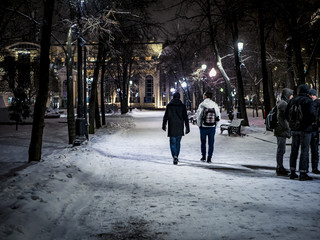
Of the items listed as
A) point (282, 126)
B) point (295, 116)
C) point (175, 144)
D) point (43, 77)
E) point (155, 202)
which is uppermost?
point (43, 77)

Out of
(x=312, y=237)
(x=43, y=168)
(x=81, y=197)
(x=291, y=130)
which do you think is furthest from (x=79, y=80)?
(x=312, y=237)

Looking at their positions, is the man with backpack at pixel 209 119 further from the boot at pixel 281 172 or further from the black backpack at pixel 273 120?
the boot at pixel 281 172

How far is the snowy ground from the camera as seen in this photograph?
3898mm

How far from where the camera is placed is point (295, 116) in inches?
261

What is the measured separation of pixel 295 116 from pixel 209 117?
2.62 m

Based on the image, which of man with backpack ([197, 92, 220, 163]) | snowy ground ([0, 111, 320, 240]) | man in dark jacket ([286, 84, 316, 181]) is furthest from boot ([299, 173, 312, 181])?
man with backpack ([197, 92, 220, 163])

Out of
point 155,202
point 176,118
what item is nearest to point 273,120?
point 176,118

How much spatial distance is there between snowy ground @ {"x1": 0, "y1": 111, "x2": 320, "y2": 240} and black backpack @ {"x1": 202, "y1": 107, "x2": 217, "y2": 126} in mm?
1126

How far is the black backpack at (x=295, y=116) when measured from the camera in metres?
6.59

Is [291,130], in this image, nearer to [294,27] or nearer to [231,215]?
[231,215]

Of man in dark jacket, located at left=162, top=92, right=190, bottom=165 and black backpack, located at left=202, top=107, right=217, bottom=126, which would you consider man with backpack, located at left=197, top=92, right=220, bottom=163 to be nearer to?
black backpack, located at left=202, top=107, right=217, bottom=126

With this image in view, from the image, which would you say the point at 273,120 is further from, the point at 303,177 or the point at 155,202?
the point at 155,202

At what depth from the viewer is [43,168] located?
697cm

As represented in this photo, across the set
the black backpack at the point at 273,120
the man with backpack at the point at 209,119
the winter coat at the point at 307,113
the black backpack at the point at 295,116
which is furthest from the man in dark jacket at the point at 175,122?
the winter coat at the point at 307,113
